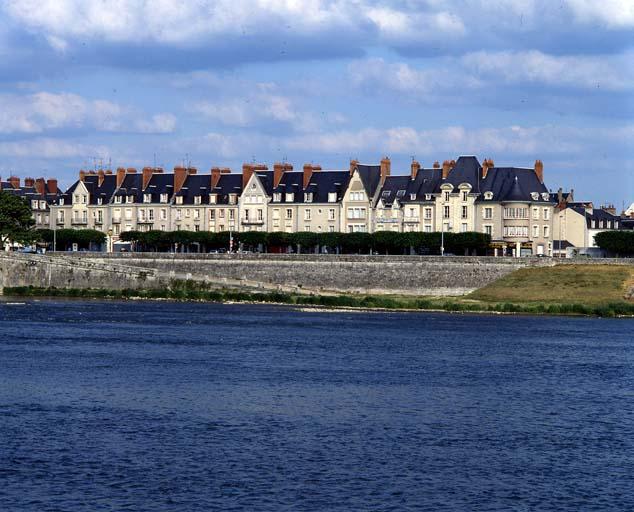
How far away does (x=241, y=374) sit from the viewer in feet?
190

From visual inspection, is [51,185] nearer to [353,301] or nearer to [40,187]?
[40,187]

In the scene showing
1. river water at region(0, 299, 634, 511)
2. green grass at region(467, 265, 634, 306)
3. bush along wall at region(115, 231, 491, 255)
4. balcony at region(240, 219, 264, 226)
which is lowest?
river water at region(0, 299, 634, 511)

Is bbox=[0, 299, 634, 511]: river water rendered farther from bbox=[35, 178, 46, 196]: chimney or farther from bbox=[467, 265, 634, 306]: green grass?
bbox=[35, 178, 46, 196]: chimney

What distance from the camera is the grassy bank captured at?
99.1 m

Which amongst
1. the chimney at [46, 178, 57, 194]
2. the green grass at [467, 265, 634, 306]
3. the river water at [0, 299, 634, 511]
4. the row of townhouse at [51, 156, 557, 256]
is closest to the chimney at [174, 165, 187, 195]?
the row of townhouse at [51, 156, 557, 256]

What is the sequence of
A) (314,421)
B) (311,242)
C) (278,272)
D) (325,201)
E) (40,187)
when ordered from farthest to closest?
(40,187) < (325,201) < (311,242) < (278,272) < (314,421)

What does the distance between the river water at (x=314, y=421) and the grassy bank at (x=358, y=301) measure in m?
20.4

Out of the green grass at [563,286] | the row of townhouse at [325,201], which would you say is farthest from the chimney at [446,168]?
the green grass at [563,286]

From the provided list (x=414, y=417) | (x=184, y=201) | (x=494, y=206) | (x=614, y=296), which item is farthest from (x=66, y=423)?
(x=184, y=201)

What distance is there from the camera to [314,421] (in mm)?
45438

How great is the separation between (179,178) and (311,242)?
82.4ft

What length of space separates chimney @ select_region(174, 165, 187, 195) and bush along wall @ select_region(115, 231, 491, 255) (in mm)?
9095

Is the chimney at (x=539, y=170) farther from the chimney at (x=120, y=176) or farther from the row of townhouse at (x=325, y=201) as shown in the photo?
the chimney at (x=120, y=176)

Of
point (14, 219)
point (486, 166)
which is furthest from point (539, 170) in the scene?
point (14, 219)
